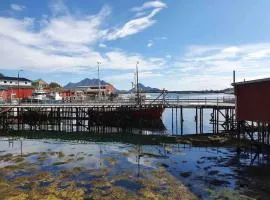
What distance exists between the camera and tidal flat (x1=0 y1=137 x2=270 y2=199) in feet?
64.5

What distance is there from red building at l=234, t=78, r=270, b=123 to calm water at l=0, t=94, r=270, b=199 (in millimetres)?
3199

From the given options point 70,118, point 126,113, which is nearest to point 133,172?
point 126,113

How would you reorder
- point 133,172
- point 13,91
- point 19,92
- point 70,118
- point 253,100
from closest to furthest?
1. point 133,172
2. point 253,100
3. point 70,118
4. point 13,91
5. point 19,92

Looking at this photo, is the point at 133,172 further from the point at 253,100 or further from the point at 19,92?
the point at 19,92

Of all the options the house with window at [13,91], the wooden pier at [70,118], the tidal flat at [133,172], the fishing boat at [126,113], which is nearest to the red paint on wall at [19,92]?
the house with window at [13,91]

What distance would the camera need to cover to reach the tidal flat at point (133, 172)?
774 inches

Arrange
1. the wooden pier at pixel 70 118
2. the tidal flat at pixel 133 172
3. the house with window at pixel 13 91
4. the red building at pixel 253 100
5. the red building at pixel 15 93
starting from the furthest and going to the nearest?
1. the red building at pixel 15 93
2. the house with window at pixel 13 91
3. the wooden pier at pixel 70 118
4. the red building at pixel 253 100
5. the tidal flat at pixel 133 172

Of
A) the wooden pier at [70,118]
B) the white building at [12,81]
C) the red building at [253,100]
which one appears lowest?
the wooden pier at [70,118]

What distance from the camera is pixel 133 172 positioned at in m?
24.6

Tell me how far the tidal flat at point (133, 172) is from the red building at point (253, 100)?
3257 millimetres

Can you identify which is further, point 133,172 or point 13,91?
point 13,91

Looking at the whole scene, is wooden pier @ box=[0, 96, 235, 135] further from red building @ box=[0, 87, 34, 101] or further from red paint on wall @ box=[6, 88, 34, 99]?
red paint on wall @ box=[6, 88, 34, 99]

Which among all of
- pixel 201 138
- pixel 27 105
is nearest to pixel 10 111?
pixel 27 105

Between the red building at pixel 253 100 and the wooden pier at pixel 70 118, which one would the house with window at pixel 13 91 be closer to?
the wooden pier at pixel 70 118
